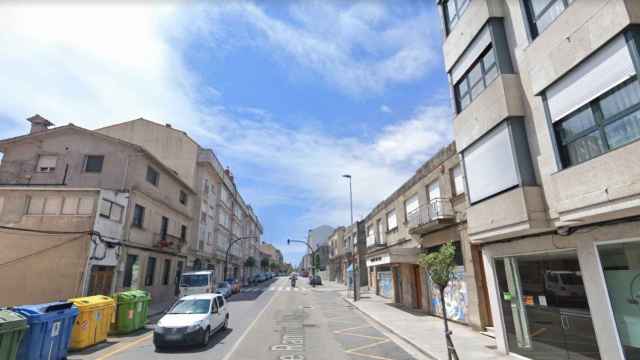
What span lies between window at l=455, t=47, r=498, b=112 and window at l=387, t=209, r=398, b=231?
12891mm

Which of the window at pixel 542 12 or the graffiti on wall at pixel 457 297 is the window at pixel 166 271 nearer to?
the graffiti on wall at pixel 457 297

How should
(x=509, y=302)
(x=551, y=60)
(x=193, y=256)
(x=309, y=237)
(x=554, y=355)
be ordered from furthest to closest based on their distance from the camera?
(x=309, y=237)
(x=193, y=256)
(x=509, y=302)
(x=554, y=355)
(x=551, y=60)

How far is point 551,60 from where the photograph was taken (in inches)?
→ 305

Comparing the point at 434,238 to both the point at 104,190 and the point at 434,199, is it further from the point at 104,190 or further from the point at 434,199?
the point at 104,190

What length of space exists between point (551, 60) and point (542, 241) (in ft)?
15.1

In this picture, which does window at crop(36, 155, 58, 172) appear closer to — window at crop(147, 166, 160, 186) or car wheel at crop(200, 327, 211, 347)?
window at crop(147, 166, 160, 186)

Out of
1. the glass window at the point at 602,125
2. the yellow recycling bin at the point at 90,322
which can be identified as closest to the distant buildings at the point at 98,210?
the yellow recycling bin at the point at 90,322

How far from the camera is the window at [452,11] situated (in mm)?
11902

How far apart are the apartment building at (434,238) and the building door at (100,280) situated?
16563mm

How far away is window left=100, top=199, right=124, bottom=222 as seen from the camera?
17.9 metres

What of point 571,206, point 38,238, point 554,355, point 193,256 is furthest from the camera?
point 193,256

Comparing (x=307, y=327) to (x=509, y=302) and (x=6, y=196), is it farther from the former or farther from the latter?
(x=6, y=196)

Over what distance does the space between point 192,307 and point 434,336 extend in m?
8.97

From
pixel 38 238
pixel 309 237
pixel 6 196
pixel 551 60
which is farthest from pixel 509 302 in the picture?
pixel 309 237
